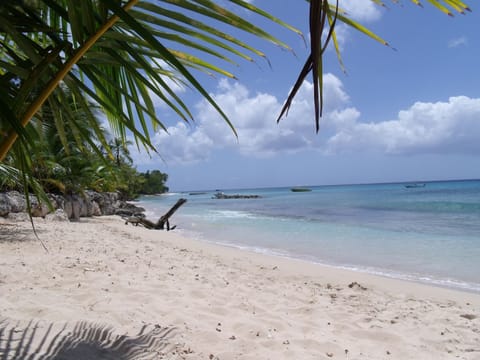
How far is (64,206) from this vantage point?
12234 mm

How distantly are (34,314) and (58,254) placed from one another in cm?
253

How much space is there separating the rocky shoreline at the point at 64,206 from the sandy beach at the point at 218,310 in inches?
30.7

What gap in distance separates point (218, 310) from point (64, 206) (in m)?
10.9

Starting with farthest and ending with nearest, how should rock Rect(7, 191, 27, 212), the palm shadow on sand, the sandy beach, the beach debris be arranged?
rock Rect(7, 191, 27, 212)
the beach debris
the sandy beach
the palm shadow on sand

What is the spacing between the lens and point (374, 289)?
15.1ft

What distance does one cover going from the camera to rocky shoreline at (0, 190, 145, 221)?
835cm

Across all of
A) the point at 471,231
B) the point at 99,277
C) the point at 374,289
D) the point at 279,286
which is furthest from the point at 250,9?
the point at 471,231

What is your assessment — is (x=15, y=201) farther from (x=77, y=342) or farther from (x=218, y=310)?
(x=77, y=342)

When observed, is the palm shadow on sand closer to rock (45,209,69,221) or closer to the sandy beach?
the sandy beach

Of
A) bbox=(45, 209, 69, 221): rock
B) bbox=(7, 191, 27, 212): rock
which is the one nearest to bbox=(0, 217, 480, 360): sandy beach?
bbox=(7, 191, 27, 212): rock

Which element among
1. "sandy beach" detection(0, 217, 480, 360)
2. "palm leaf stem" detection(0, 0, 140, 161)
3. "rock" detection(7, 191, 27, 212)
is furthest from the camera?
"rock" detection(7, 191, 27, 212)

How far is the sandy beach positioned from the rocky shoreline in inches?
30.7

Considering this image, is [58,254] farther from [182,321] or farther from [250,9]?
[250,9]

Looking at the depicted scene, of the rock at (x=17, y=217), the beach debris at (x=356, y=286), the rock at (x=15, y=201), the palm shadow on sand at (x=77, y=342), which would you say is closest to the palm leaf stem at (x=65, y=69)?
the palm shadow on sand at (x=77, y=342)
